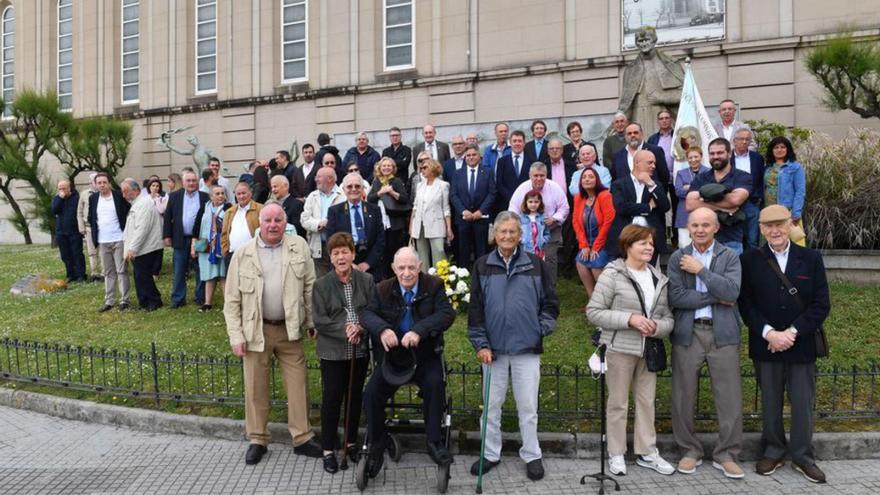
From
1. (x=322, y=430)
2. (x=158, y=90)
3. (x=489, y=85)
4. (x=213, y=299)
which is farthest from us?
(x=158, y=90)

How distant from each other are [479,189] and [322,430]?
15.4 feet

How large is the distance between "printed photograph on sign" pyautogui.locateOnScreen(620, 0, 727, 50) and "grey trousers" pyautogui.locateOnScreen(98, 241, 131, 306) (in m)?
13.9

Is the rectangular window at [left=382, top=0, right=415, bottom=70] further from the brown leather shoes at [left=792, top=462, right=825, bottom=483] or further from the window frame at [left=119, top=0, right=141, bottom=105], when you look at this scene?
the brown leather shoes at [left=792, top=462, right=825, bottom=483]

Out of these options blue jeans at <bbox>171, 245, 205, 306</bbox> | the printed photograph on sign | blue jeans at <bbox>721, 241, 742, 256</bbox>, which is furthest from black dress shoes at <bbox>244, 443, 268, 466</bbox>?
the printed photograph on sign

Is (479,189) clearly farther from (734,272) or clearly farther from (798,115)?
(798,115)

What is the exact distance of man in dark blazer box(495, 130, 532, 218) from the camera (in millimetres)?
9891

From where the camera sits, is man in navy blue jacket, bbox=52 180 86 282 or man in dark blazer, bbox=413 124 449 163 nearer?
man in dark blazer, bbox=413 124 449 163

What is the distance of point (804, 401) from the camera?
5438mm

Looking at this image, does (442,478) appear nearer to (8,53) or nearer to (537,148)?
(537,148)

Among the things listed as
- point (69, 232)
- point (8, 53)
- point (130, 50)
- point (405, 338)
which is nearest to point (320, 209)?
point (405, 338)

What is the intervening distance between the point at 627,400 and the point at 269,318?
10.1 feet

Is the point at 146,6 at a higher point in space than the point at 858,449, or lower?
higher

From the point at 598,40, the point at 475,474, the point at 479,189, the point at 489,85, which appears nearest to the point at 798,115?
the point at 598,40

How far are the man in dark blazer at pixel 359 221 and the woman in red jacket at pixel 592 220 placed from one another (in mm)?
2430
